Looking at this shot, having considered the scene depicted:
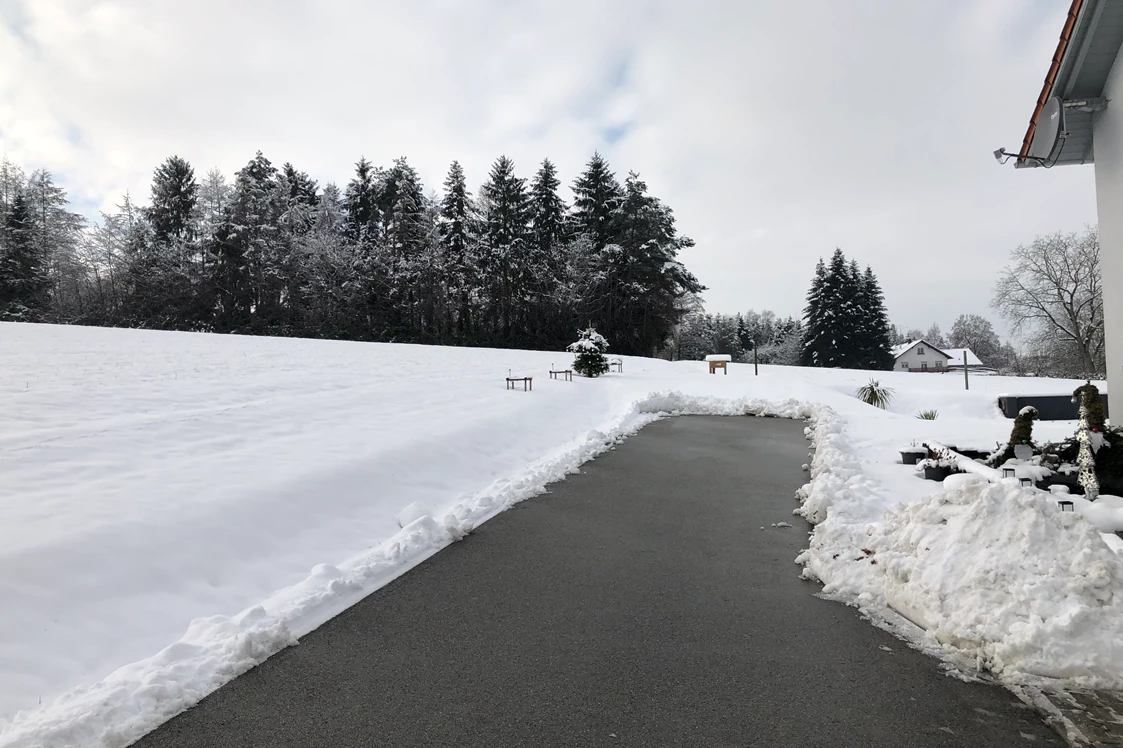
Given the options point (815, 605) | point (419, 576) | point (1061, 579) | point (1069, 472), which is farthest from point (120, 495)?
point (1069, 472)

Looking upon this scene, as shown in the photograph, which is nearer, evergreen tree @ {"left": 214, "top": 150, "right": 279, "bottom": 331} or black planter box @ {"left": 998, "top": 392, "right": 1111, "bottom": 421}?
black planter box @ {"left": 998, "top": 392, "right": 1111, "bottom": 421}

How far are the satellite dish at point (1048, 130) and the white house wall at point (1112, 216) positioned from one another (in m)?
0.42

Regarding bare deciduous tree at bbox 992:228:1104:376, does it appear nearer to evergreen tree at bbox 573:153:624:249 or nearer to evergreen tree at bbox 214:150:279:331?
evergreen tree at bbox 573:153:624:249

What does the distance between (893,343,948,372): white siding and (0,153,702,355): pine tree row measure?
127ft

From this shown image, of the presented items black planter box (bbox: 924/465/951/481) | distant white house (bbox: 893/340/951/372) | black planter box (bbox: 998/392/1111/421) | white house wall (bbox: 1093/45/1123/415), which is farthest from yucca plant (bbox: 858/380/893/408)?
distant white house (bbox: 893/340/951/372)

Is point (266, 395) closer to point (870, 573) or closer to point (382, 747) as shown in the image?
point (382, 747)

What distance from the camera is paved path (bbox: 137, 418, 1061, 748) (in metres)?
2.37

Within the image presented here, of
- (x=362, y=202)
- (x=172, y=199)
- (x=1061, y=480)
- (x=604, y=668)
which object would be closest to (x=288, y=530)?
(x=604, y=668)

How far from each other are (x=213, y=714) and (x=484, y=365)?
18.6 metres

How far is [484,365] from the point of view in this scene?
68.8 feet

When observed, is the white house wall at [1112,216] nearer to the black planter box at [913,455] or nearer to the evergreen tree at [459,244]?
the black planter box at [913,455]

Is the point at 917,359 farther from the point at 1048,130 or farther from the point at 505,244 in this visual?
the point at 1048,130

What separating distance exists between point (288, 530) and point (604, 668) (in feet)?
10.4

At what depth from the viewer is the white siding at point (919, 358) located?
207 feet
